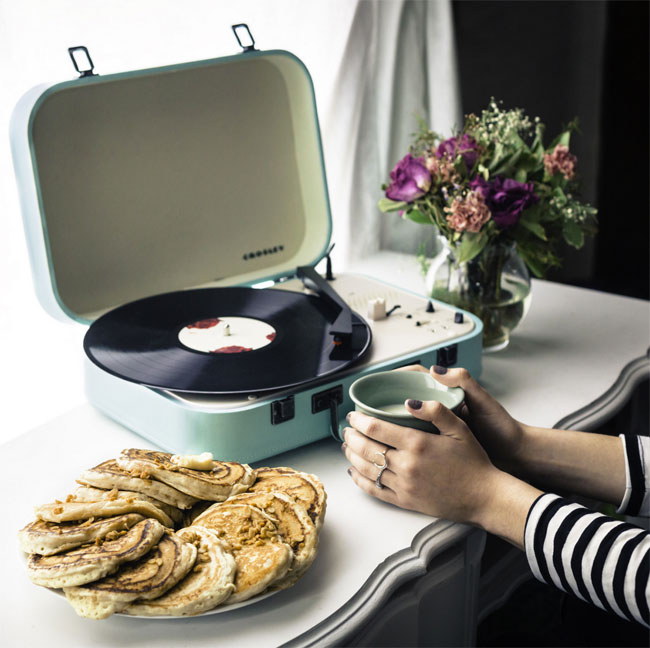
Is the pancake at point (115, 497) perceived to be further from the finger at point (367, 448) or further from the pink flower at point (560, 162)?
the pink flower at point (560, 162)

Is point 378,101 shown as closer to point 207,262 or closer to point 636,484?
point 207,262

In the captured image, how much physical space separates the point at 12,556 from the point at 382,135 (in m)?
1.51

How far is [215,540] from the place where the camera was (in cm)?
80

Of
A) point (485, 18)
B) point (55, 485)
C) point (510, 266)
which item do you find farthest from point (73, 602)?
point (485, 18)

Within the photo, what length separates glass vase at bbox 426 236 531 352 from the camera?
1.41 m

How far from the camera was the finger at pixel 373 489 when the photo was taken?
985mm

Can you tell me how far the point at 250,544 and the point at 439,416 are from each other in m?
0.29

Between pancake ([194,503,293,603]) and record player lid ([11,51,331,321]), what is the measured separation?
1.94 feet

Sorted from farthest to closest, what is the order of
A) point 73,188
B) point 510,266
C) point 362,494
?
point 510,266
point 73,188
point 362,494

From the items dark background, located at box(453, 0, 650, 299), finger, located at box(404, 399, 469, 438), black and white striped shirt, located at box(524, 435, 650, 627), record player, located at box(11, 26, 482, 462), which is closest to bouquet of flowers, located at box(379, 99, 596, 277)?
record player, located at box(11, 26, 482, 462)

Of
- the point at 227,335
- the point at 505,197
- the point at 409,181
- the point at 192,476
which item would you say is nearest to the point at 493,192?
the point at 505,197

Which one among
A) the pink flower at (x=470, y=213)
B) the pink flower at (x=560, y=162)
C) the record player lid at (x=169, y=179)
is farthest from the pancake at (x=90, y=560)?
the pink flower at (x=560, y=162)

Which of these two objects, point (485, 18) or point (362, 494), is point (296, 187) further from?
point (485, 18)

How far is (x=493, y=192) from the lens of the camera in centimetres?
129
